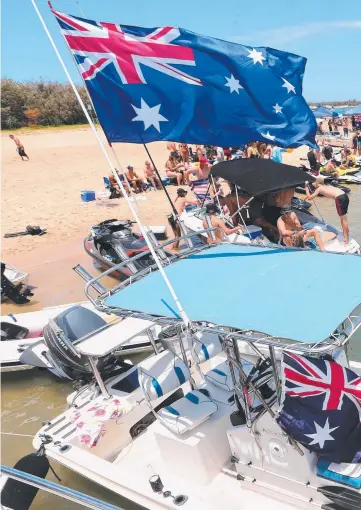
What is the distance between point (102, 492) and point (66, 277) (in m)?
7.23

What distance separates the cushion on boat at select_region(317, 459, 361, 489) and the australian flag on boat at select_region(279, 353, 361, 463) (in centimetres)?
5

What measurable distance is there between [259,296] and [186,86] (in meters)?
3.28

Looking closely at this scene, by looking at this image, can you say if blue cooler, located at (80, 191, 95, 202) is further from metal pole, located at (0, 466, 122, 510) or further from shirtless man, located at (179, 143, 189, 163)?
metal pole, located at (0, 466, 122, 510)

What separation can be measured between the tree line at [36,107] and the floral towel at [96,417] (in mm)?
45060

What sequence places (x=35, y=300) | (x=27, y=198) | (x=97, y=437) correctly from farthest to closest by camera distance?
(x=27, y=198)
(x=35, y=300)
(x=97, y=437)

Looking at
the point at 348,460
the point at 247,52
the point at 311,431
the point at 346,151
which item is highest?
the point at 247,52

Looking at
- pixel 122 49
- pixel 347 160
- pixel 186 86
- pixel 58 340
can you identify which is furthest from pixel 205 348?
pixel 347 160

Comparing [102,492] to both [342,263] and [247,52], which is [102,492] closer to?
[342,263]

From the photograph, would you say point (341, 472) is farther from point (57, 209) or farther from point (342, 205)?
point (57, 209)

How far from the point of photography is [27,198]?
66.0 feet

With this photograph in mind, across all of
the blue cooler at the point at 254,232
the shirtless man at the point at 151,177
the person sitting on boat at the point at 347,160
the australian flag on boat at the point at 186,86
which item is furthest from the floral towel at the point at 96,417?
the person sitting on boat at the point at 347,160

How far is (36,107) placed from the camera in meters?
48.9

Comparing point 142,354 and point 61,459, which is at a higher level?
point 61,459

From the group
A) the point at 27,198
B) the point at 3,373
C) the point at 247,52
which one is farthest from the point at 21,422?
the point at 27,198
